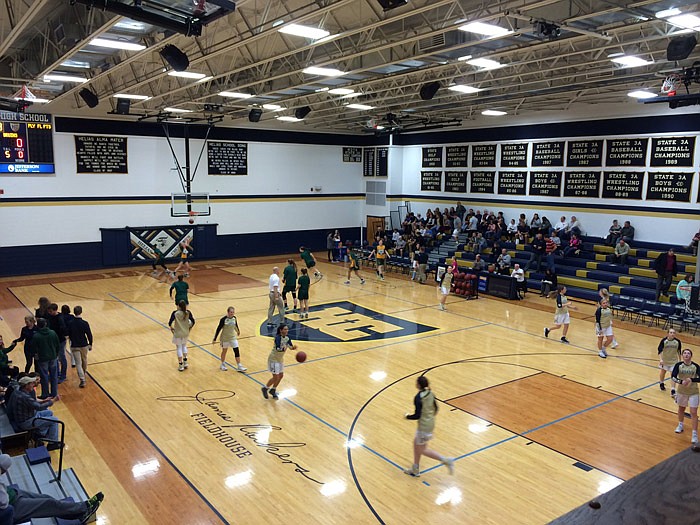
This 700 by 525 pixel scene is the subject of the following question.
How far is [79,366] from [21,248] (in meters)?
15.0

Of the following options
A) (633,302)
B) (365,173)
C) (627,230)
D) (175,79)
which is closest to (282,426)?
(633,302)

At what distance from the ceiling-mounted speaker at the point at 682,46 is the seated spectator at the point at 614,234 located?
1112 cm

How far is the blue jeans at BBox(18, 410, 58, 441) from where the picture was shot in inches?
333

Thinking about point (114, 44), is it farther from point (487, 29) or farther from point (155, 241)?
point (155, 241)

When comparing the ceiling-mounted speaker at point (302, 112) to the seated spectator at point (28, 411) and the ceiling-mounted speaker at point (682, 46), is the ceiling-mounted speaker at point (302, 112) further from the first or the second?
the seated spectator at point (28, 411)

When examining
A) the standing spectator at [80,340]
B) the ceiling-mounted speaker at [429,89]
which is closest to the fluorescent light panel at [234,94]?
the ceiling-mounted speaker at [429,89]

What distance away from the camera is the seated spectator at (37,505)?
578 centimetres

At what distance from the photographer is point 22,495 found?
618cm

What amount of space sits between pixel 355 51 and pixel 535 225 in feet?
47.1

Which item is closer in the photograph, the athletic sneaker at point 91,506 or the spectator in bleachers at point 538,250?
the athletic sneaker at point 91,506

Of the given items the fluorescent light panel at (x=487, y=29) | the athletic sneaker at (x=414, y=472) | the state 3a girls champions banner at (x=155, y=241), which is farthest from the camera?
the state 3a girls champions banner at (x=155, y=241)

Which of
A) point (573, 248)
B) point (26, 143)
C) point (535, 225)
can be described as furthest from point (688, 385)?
point (26, 143)

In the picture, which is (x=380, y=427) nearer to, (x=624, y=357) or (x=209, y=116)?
(x=624, y=357)

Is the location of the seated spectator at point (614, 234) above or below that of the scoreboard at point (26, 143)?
below
